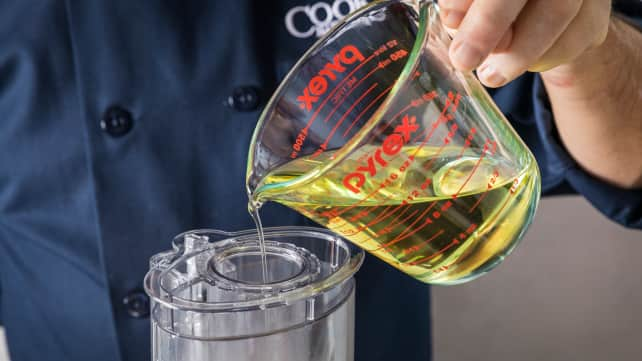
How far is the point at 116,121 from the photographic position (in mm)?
763

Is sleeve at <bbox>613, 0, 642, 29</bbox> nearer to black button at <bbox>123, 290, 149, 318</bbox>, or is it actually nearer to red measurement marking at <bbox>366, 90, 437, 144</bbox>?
red measurement marking at <bbox>366, 90, 437, 144</bbox>

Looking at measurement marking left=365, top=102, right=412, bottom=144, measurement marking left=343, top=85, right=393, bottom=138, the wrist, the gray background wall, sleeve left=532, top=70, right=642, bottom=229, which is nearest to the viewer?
measurement marking left=365, top=102, right=412, bottom=144

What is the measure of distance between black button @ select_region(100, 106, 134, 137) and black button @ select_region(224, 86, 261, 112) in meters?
0.11

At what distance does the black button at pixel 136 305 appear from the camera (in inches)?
31.0

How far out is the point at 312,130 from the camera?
0.51 metres

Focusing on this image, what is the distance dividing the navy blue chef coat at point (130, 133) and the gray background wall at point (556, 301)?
0.73 metres

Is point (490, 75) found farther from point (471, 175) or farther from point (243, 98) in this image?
point (243, 98)

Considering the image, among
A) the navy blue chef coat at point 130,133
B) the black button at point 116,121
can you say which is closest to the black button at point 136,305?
the navy blue chef coat at point 130,133

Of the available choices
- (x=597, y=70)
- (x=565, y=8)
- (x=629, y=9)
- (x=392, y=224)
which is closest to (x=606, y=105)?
(x=597, y=70)

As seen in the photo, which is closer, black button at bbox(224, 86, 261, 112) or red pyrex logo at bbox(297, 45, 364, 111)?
red pyrex logo at bbox(297, 45, 364, 111)

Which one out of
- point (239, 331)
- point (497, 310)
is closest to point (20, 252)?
point (239, 331)

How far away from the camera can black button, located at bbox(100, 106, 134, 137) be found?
760 millimetres

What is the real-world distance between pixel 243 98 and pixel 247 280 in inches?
11.3

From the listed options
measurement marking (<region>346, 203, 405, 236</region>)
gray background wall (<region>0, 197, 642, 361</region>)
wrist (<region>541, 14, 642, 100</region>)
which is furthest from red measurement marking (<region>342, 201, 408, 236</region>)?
gray background wall (<region>0, 197, 642, 361</region>)
